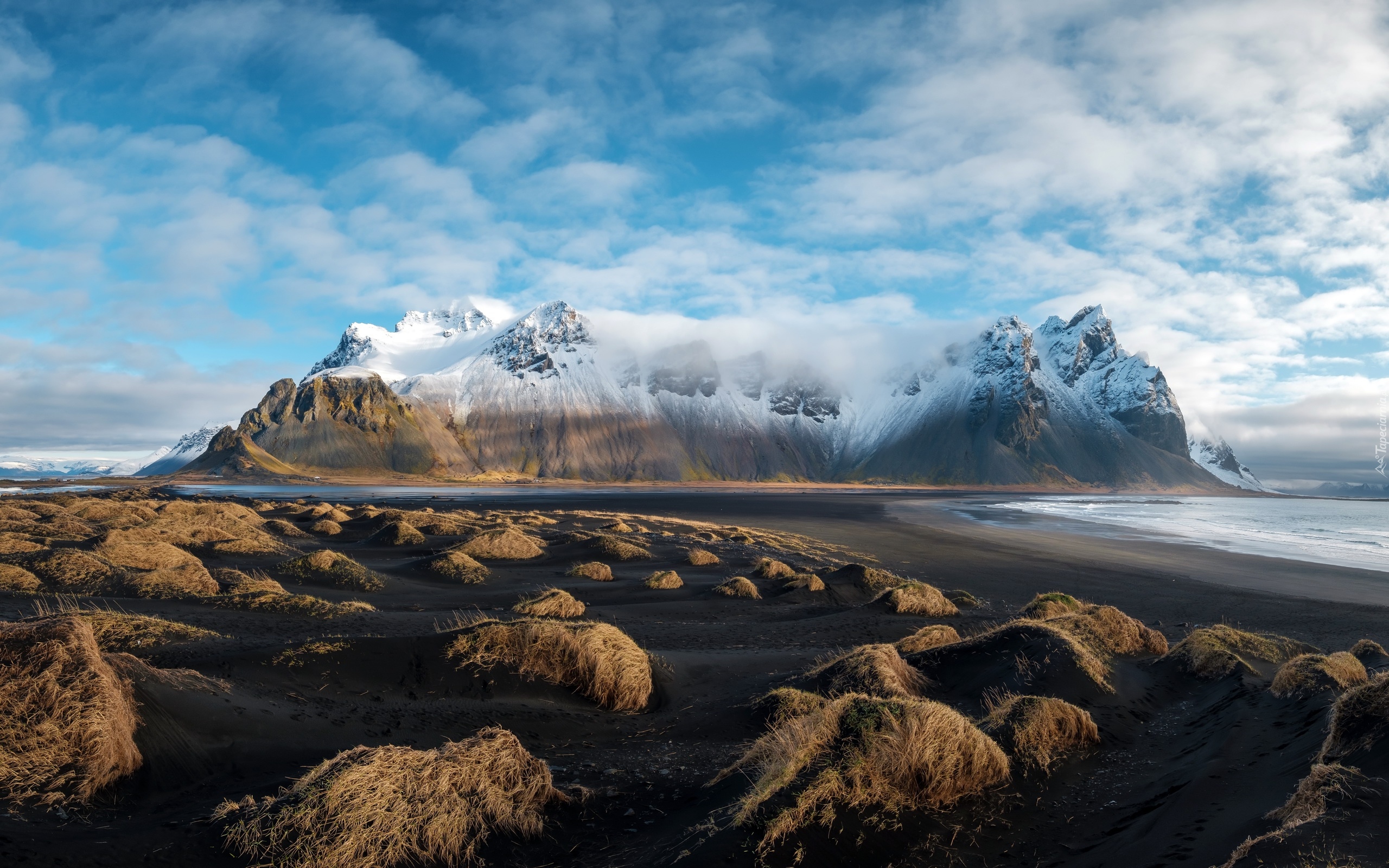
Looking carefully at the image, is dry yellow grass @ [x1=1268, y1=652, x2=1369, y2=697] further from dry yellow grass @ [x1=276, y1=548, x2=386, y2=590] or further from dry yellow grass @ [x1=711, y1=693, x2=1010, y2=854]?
dry yellow grass @ [x1=276, y1=548, x2=386, y2=590]

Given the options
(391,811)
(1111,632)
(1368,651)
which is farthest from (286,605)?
(1368,651)

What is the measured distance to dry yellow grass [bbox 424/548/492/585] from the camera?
22906 mm

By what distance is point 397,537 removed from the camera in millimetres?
30906

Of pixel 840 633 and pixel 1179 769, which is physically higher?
pixel 1179 769

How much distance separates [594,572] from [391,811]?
63.7 ft

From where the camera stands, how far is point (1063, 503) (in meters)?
116

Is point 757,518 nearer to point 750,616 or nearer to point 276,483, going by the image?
point 750,616

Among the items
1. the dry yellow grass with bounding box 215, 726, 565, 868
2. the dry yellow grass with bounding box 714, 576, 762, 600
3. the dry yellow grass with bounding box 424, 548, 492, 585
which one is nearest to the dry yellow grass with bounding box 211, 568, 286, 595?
the dry yellow grass with bounding box 424, 548, 492, 585

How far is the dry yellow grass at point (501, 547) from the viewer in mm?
27969

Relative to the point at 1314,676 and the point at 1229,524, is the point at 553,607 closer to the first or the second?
the point at 1314,676

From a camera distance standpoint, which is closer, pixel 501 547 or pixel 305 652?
pixel 305 652

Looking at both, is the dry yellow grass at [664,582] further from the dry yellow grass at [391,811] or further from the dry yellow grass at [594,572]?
the dry yellow grass at [391,811]

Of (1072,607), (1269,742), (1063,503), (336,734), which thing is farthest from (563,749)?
(1063,503)

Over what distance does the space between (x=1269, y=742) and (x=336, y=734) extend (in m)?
11.2
